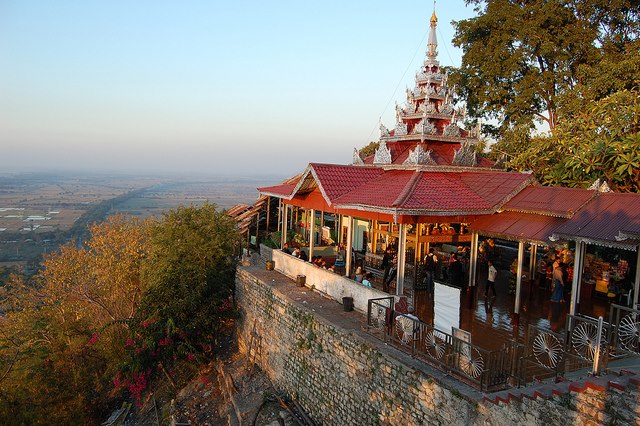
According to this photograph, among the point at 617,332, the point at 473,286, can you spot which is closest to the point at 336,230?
the point at 473,286

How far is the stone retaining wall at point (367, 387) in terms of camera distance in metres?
6.42

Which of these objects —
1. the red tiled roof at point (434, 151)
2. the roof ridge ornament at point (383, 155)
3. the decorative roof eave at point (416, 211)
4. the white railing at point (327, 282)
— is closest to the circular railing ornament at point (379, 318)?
the white railing at point (327, 282)

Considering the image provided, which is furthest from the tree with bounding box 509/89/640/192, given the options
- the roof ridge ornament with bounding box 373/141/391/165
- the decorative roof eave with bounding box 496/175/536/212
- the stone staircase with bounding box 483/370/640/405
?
the stone staircase with bounding box 483/370/640/405

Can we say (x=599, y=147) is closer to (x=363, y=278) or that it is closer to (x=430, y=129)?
(x=430, y=129)

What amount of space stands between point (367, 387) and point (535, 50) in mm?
19853

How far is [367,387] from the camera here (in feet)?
33.6

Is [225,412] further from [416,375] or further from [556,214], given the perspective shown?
[556,214]

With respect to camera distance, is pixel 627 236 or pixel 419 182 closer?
pixel 627 236

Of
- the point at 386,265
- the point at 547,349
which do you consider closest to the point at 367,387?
the point at 547,349

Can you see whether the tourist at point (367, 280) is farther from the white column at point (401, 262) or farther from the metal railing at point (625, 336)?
the metal railing at point (625, 336)

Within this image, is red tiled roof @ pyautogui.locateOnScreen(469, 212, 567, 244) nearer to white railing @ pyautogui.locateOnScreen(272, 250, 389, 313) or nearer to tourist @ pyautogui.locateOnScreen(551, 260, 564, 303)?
tourist @ pyautogui.locateOnScreen(551, 260, 564, 303)

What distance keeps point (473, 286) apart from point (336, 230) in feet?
30.3

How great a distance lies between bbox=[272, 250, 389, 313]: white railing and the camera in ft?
41.9

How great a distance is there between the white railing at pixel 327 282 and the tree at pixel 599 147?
7484mm
